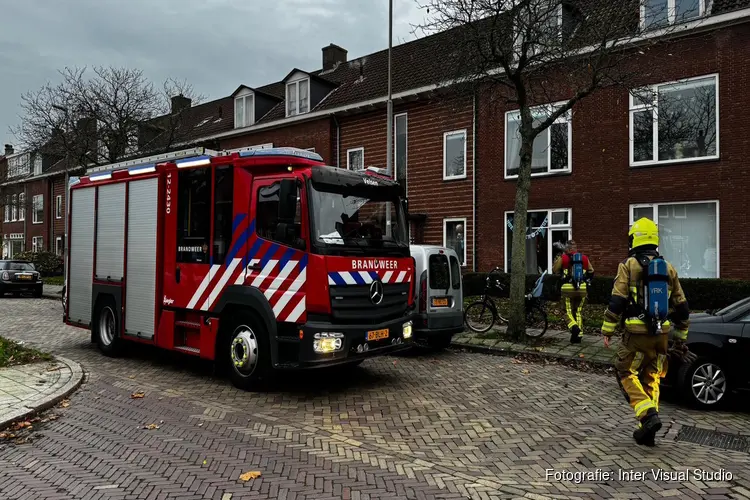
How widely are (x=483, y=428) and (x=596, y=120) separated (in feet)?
41.9

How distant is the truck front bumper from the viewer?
5941 mm

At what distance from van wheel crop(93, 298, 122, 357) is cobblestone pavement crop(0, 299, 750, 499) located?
106cm

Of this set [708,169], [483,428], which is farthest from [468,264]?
[483,428]

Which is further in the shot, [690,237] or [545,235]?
[545,235]

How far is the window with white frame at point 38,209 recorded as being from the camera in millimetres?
39328

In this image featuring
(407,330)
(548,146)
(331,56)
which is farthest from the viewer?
(331,56)

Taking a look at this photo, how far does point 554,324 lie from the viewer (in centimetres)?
1209

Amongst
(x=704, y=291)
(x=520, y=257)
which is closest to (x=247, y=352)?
(x=520, y=257)

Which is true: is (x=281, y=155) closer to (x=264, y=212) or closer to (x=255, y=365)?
(x=264, y=212)

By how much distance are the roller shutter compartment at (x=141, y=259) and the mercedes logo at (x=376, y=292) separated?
3.53m

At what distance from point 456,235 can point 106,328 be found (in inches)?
491

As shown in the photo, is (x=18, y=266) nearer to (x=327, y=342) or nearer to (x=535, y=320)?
(x=535, y=320)

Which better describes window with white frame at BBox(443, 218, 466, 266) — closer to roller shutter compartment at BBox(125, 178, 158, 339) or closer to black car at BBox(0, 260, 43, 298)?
roller shutter compartment at BBox(125, 178, 158, 339)

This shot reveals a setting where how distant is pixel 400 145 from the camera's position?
805 inches
